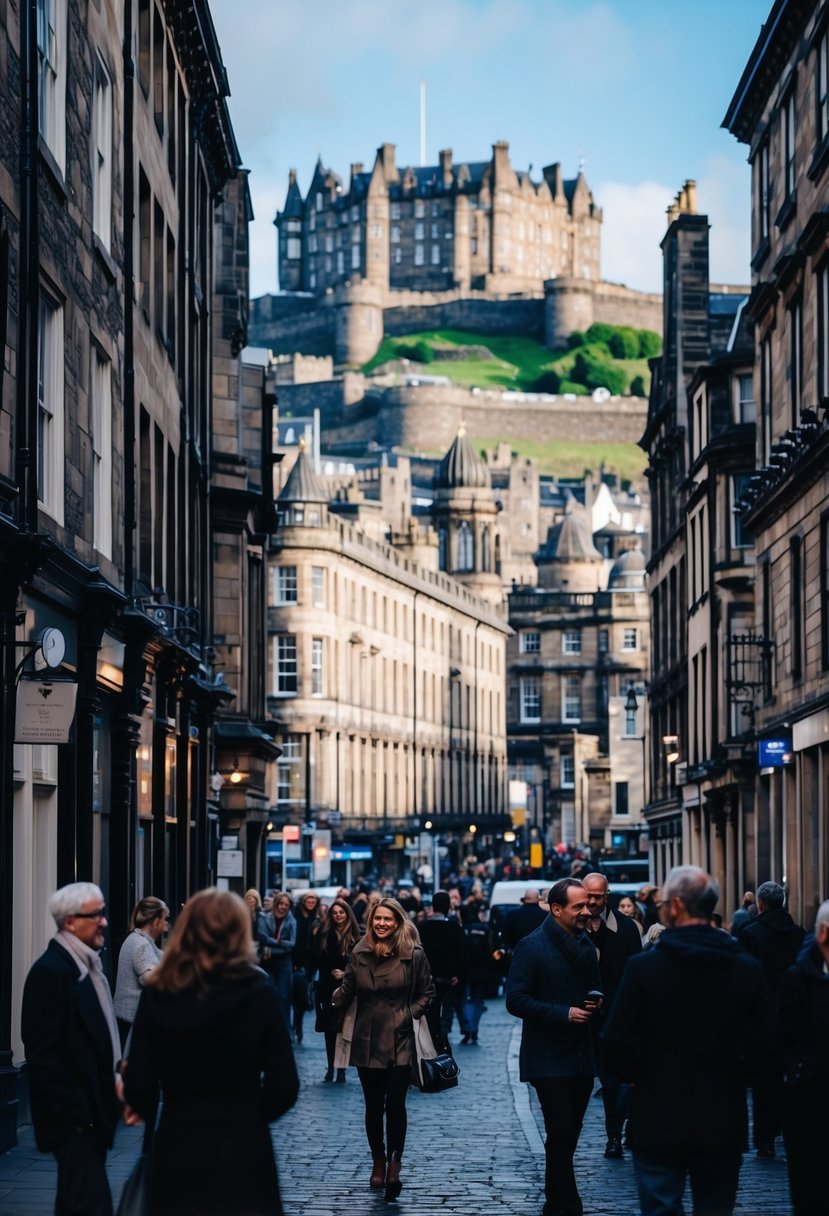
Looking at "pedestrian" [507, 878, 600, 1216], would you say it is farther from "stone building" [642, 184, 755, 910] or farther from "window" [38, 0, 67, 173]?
"stone building" [642, 184, 755, 910]

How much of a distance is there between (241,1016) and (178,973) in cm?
24

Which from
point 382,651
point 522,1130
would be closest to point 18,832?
point 522,1130

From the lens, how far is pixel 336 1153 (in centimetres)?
1529

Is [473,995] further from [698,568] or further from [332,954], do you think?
[698,568]

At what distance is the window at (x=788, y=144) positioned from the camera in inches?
1222

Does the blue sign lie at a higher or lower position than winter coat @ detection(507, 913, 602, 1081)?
higher

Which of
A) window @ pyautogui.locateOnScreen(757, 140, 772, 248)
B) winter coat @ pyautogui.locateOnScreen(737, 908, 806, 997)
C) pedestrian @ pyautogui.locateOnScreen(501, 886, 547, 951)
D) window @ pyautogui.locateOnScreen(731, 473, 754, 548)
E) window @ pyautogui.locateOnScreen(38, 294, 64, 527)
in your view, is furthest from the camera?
window @ pyautogui.locateOnScreen(731, 473, 754, 548)

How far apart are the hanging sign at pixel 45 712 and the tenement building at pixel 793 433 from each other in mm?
13267

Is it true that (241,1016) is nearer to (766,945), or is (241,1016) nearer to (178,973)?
(178,973)

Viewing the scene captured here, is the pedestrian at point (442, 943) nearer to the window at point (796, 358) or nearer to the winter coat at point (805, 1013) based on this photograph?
the window at point (796, 358)

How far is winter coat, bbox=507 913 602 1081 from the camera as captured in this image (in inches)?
467

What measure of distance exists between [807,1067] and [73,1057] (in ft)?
8.94

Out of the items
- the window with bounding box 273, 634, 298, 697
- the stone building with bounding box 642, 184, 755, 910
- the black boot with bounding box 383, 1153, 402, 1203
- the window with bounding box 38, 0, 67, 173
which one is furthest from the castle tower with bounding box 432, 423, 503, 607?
the black boot with bounding box 383, 1153, 402, 1203

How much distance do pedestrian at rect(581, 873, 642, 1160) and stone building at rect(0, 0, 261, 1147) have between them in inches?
143
